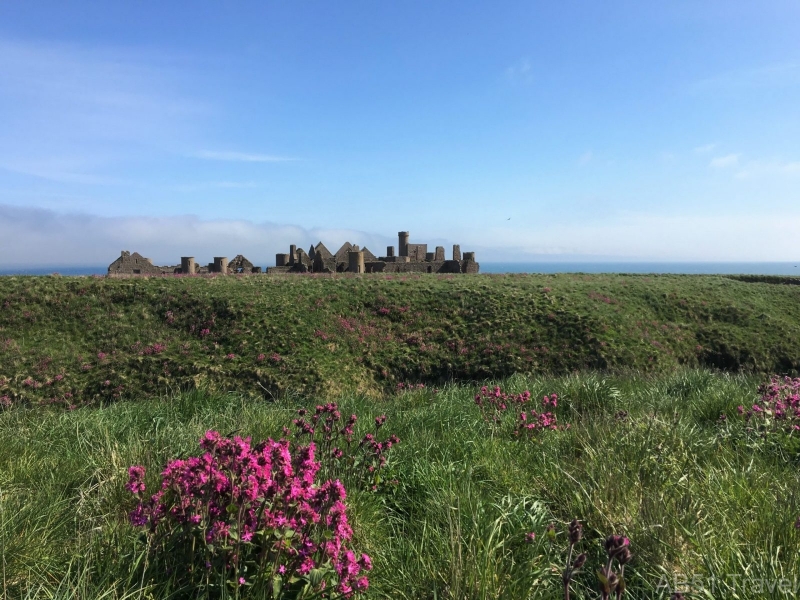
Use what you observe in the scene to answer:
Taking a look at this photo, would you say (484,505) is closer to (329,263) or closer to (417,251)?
(329,263)

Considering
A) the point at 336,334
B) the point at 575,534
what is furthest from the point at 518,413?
the point at 336,334

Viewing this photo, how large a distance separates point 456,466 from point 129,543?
3229 mm

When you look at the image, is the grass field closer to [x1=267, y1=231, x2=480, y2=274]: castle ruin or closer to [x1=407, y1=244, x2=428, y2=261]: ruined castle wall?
[x1=267, y1=231, x2=480, y2=274]: castle ruin

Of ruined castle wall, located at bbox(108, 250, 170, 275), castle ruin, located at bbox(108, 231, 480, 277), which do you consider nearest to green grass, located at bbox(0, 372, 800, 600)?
castle ruin, located at bbox(108, 231, 480, 277)

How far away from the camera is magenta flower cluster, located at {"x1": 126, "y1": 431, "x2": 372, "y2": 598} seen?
278 centimetres

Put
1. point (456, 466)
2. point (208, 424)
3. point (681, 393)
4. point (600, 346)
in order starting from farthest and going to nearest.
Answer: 1. point (600, 346)
2. point (681, 393)
3. point (208, 424)
4. point (456, 466)

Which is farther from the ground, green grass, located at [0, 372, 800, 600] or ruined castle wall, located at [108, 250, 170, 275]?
ruined castle wall, located at [108, 250, 170, 275]

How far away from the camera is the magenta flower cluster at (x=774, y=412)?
5891 millimetres

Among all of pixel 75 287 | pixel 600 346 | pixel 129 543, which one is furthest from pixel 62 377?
pixel 600 346

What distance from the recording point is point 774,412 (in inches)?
246

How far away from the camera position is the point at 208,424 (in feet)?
22.0

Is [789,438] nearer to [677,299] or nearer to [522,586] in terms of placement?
[522,586]

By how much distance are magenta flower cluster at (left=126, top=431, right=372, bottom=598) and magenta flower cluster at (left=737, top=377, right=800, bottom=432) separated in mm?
5673

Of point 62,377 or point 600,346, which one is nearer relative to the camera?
point 62,377
